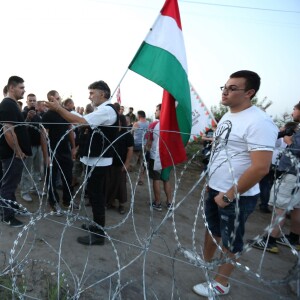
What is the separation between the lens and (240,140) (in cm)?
205

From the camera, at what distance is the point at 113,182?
4.46 m

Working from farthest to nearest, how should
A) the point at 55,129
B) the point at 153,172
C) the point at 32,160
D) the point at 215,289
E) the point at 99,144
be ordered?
1. the point at 32,160
2. the point at 153,172
3. the point at 55,129
4. the point at 99,144
5. the point at 215,289

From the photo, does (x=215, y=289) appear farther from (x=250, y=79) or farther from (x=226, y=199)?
(x=250, y=79)

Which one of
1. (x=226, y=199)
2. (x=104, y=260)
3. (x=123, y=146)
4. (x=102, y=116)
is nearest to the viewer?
(x=226, y=199)

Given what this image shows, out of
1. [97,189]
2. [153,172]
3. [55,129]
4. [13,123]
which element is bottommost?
[153,172]

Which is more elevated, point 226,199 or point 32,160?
point 226,199

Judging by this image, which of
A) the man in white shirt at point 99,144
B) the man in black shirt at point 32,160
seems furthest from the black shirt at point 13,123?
the man in white shirt at point 99,144

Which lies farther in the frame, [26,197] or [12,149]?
[26,197]

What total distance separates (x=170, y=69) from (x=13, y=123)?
6.45 feet

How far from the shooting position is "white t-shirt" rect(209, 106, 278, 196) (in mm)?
1919

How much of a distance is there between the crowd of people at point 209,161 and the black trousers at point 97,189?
0.4 inches

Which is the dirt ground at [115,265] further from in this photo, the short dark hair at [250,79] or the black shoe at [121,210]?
the short dark hair at [250,79]

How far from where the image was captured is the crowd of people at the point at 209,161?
6.32 feet

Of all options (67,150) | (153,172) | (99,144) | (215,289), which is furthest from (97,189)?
(153,172)
